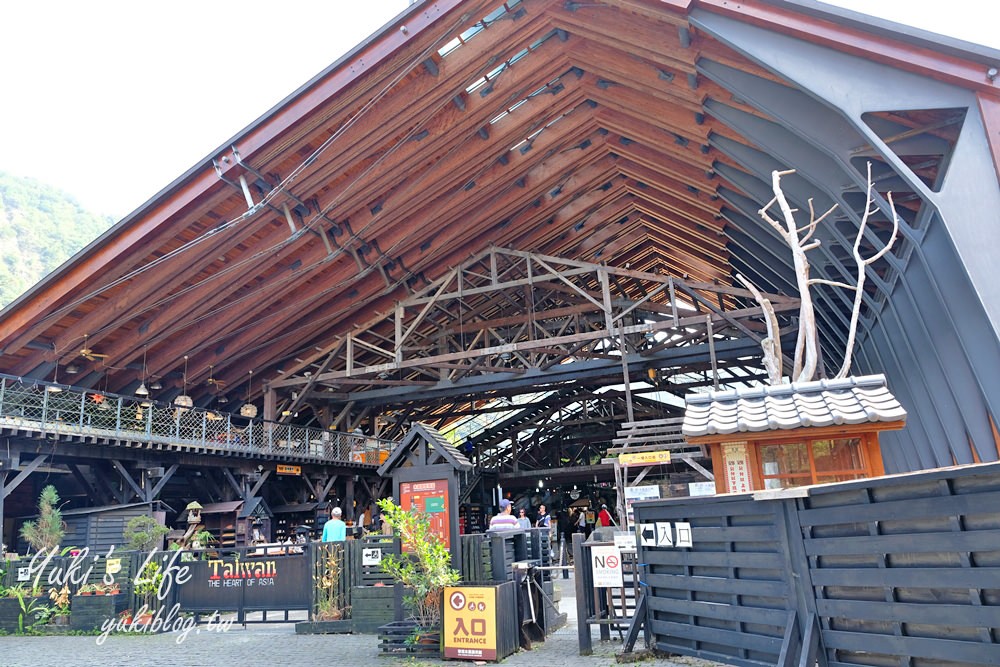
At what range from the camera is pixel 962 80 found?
26.1 feet

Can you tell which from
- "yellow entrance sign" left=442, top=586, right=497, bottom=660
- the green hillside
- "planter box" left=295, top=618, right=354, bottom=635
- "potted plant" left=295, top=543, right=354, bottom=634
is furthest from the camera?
the green hillside

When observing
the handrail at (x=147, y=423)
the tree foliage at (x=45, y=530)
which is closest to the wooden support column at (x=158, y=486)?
the handrail at (x=147, y=423)

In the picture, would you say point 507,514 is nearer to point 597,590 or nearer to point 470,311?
point 597,590

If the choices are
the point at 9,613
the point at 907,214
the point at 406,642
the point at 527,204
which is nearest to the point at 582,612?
the point at 406,642

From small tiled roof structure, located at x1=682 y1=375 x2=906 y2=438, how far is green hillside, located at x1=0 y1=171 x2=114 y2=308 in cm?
5159

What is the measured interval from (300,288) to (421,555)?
10868mm

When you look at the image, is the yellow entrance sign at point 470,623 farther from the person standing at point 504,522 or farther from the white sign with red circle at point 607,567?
the person standing at point 504,522

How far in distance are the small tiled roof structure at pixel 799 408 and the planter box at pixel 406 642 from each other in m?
4.16

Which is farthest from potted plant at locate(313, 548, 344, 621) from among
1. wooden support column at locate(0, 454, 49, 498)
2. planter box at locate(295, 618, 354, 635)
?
wooden support column at locate(0, 454, 49, 498)

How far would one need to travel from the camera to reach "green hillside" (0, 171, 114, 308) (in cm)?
5084

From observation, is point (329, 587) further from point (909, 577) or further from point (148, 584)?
point (909, 577)

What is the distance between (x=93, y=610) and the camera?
35.7 feet

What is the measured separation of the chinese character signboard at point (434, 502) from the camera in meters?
8.96

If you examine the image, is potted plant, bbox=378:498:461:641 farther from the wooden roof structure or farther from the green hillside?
the green hillside
